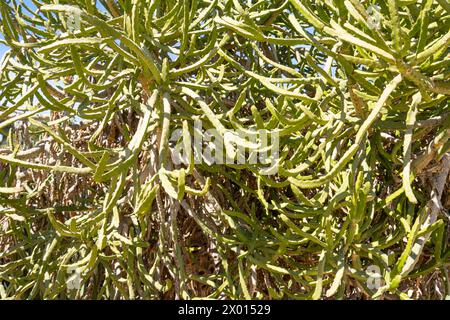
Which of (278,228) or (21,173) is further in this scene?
(21,173)

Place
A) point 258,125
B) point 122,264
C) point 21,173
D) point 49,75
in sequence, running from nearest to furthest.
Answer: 1. point 258,125
2. point 49,75
3. point 122,264
4. point 21,173

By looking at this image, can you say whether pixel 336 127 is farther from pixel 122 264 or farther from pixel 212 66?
pixel 122 264

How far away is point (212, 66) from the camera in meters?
0.79

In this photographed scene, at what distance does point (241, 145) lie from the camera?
0.60 m

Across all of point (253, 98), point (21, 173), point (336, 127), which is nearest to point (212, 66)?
point (253, 98)

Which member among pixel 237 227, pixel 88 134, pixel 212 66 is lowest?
pixel 237 227

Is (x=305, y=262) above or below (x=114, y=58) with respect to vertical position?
below

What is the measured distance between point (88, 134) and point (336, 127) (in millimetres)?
645

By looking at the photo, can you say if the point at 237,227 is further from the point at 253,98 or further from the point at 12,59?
the point at 12,59

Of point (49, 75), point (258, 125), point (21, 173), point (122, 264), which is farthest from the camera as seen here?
point (21, 173)

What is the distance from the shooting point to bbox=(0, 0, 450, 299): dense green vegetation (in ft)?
2.03

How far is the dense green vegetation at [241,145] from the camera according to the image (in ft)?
2.03
